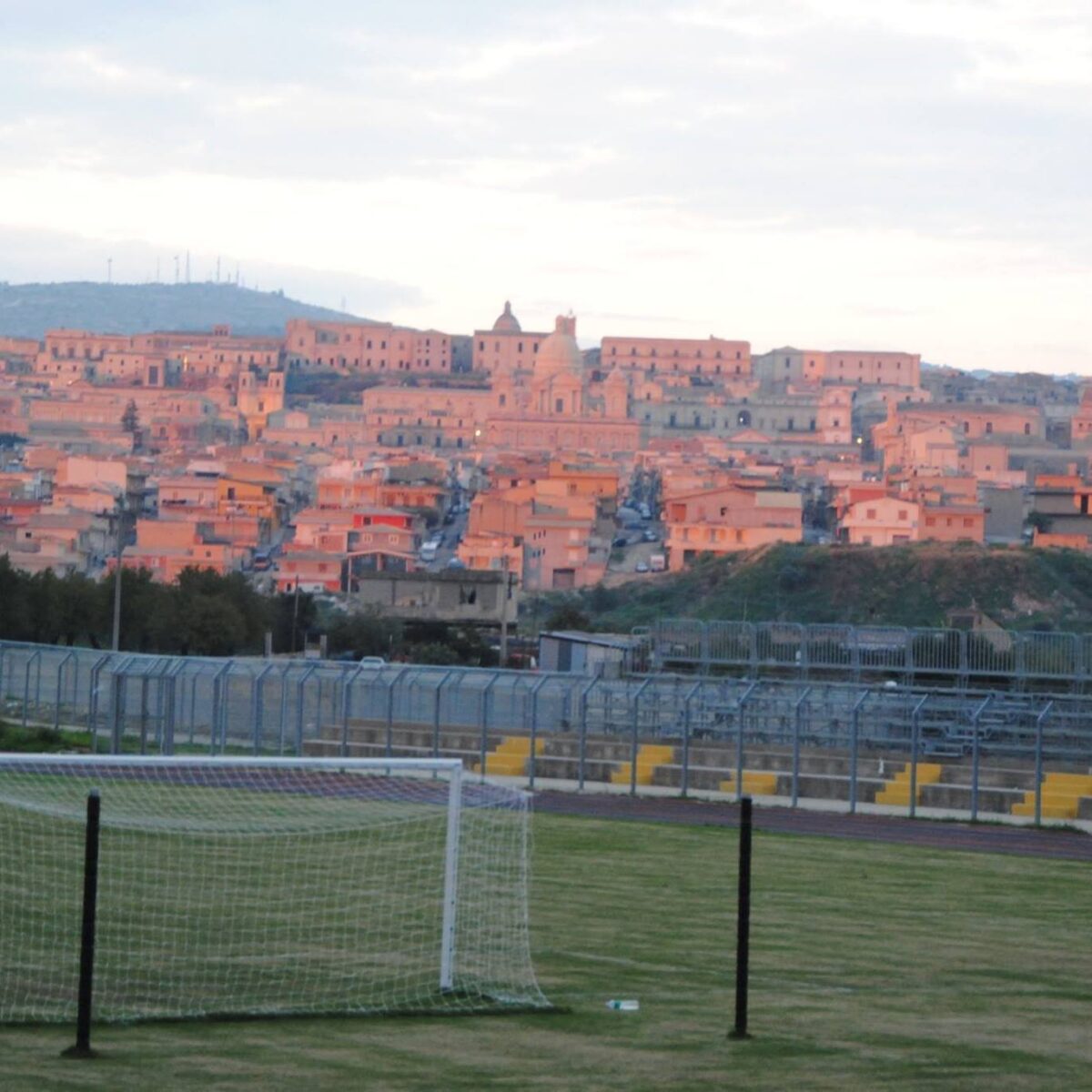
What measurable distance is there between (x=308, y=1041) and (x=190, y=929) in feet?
10.4

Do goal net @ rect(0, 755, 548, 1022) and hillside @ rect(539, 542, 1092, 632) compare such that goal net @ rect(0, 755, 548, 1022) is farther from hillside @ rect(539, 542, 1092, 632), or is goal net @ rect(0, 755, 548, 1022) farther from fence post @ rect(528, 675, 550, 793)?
hillside @ rect(539, 542, 1092, 632)

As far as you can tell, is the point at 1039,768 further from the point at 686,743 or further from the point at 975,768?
the point at 686,743

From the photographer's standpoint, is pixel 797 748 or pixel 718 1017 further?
pixel 797 748

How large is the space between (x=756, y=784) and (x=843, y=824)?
3161 mm

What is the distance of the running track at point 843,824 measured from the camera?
22391 mm

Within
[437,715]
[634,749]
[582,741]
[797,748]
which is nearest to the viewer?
[797,748]

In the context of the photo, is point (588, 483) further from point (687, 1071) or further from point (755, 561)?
point (687, 1071)

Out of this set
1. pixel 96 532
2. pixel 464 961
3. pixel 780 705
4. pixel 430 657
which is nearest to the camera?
pixel 464 961

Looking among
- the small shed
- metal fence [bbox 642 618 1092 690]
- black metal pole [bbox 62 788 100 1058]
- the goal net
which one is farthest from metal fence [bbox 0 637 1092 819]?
black metal pole [bbox 62 788 100 1058]

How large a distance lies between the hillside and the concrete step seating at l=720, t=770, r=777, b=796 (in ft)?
174

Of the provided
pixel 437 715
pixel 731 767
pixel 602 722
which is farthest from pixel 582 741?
pixel 602 722

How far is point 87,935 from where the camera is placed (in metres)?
10.1

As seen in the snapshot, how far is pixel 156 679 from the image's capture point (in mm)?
30172

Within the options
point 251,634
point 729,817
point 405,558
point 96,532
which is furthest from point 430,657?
point 96,532
